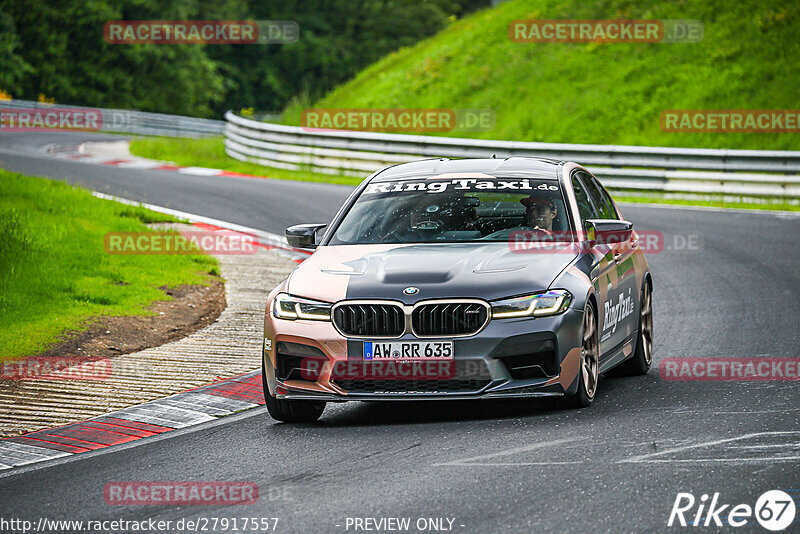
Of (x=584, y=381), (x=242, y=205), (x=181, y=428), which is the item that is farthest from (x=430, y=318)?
(x=242, y=205)

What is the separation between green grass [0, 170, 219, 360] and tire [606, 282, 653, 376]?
4.86 metres

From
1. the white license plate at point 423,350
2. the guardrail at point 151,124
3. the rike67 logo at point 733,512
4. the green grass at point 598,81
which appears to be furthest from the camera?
the guardrail at point 151,124

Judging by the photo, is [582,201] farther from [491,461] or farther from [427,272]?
[491,461]

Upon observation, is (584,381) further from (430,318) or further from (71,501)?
(71,501)

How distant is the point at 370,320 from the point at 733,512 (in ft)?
9.09

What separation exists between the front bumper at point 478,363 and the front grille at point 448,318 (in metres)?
0.07

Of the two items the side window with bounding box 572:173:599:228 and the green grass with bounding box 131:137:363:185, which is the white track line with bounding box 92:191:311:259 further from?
the side window with bounding box 572:173:599:228

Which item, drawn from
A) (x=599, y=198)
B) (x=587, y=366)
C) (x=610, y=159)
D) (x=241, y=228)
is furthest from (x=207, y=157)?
(x=587, y=366)

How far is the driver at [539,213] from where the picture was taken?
9023 mm

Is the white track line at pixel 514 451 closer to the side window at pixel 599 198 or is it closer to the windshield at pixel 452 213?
the windshield at pixel 452 213

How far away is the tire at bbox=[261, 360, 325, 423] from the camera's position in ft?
27.3

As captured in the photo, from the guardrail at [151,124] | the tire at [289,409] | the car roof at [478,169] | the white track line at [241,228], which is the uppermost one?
the car roof at [478,169]

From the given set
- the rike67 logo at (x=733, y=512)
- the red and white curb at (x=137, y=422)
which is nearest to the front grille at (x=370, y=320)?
the red and white curb at (x=137, y=422)

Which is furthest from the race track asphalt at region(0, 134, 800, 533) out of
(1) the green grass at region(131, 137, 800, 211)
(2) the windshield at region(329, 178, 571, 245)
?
(1) the green grass at region(131, 137, 800, 211)
